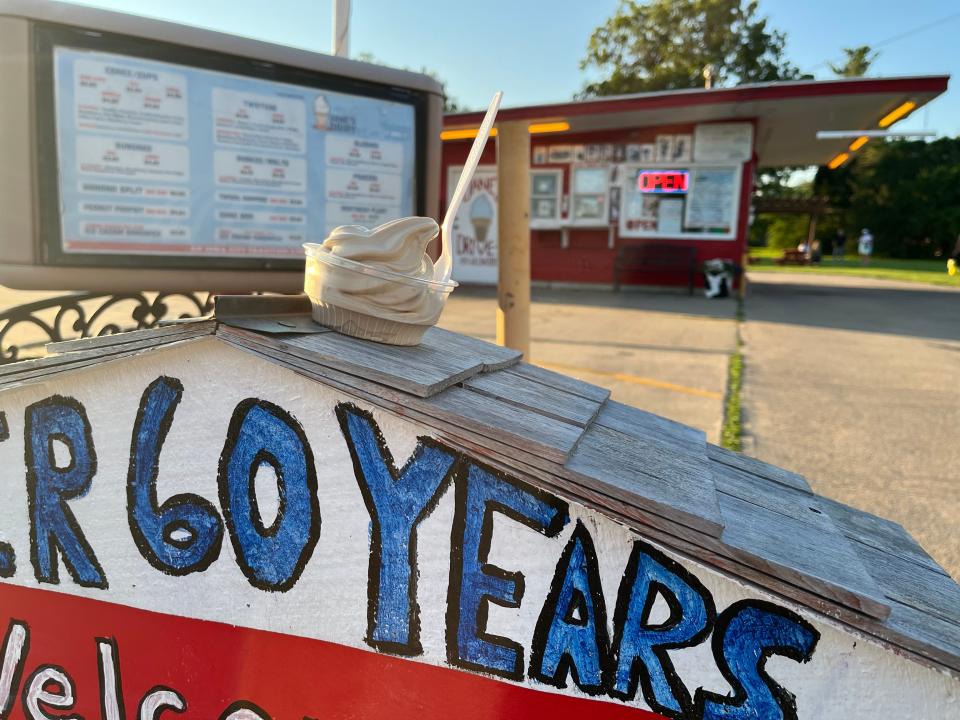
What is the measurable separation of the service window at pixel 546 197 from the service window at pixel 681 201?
1395 mm

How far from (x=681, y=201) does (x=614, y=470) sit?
13.2m

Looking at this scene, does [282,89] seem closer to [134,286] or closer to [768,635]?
[134,286]

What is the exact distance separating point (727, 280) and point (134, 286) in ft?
40.6

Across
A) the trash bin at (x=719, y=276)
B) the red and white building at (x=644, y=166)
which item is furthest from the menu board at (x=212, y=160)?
the trash bin at (x=719, y=276)

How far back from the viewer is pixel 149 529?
144cm

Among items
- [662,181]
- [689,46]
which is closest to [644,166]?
[662,181]

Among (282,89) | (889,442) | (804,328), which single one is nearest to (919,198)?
(804,328)

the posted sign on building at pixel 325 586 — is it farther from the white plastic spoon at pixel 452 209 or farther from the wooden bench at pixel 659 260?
the wooden bench at pixel 659 260

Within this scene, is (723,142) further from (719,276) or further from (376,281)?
(376,281)

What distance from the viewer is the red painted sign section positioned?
1302 millimetres

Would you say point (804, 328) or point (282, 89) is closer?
point (282, 89)

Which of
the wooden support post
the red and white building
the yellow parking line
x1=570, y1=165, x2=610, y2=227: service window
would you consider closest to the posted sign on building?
the wooden support post

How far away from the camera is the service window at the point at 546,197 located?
47.0 feet

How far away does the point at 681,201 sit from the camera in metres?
13.5
